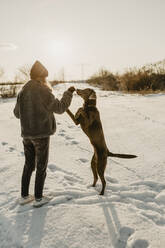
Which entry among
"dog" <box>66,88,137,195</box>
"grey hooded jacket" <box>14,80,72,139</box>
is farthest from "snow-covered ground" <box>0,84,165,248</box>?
"grey hooded jacket" <box>14,80,72,139</box>

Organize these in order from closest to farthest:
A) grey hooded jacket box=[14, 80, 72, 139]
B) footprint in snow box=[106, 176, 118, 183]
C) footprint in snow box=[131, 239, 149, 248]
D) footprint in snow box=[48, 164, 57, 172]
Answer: footprint in snow box=[131, 239, 149, 248], grey hooded jacket box=[14, 80, 72, 139], footprint in snow box=[106, 176, 118, 183], footprint in snow box=[48, 164, 57, 172]

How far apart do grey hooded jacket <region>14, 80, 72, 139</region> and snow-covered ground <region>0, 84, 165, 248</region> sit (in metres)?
0.88

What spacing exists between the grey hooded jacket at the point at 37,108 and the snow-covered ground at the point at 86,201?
34.6 inches

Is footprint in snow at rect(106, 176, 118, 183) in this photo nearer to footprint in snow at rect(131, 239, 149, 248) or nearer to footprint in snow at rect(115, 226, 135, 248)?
footprint in snow at rect(115, 226, 135, 248)

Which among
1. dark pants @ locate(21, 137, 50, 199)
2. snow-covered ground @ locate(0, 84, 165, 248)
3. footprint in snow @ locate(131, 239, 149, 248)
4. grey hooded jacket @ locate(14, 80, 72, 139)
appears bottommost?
footprint in snow @ locate(131, 239, 149, 248)

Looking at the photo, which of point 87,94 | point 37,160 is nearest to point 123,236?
point 37,160

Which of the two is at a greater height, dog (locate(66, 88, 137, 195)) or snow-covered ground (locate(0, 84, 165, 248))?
dog (locate(66, 88, 137, 195))

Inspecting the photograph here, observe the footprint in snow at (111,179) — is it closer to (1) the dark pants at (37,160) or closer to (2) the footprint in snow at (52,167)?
(2) the footprint in snow at (52,167)

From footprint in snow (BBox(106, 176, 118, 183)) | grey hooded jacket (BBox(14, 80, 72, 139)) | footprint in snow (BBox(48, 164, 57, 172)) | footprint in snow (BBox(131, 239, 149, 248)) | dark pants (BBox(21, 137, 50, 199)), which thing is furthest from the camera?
footprint in snow (BBox(48, 164, 57, 172))

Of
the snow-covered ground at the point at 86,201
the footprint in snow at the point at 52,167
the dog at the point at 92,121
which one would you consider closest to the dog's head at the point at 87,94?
the dog at the point at 92,121

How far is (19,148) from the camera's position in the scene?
4305 mm

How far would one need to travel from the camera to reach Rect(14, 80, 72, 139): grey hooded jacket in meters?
2.18

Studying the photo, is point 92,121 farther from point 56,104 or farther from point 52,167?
point 52,167

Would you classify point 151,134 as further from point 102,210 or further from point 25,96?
point 25,96
